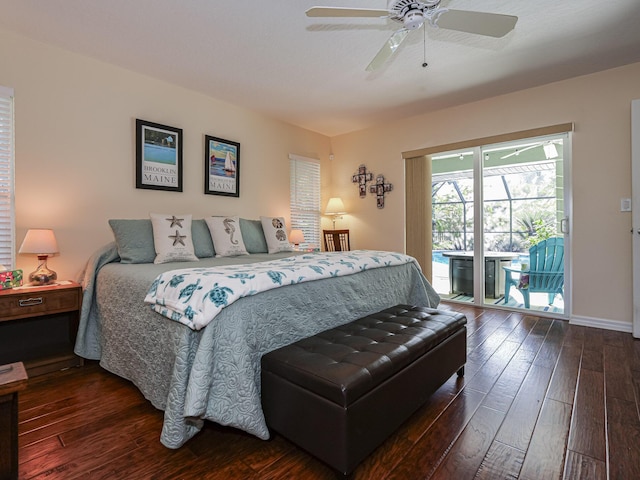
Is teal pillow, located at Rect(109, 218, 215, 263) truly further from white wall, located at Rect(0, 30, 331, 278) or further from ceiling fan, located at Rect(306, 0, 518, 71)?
ceiling fan, located at Rect(306, 0, 518, 71)

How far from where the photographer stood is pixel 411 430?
5.29 ft

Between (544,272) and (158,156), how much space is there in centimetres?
432

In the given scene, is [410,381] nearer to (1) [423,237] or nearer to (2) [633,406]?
(2) [633,406]

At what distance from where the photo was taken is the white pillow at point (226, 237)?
3.13 metres

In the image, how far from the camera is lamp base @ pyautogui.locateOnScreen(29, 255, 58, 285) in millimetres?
2434

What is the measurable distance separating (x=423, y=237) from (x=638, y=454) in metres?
3.28

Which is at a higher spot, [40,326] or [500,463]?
[40,326]

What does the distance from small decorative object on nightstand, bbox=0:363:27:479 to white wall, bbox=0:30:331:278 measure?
1.89 metres

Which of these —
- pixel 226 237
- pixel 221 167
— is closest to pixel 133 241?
pixel 226 237

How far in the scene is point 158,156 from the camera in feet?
10.9

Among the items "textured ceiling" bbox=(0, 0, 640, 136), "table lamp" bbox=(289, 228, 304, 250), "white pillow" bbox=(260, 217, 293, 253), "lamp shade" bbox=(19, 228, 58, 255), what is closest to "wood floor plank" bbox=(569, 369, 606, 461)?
"textured ceiling" bbox=(0, 0, 640, 136)

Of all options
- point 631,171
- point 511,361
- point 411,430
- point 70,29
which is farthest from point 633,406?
point 70,29

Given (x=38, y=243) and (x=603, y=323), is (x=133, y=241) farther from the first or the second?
(x=603, y=323)

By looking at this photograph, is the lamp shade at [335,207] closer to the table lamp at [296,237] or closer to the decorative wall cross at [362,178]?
the decorative wall cross at [362,178]
